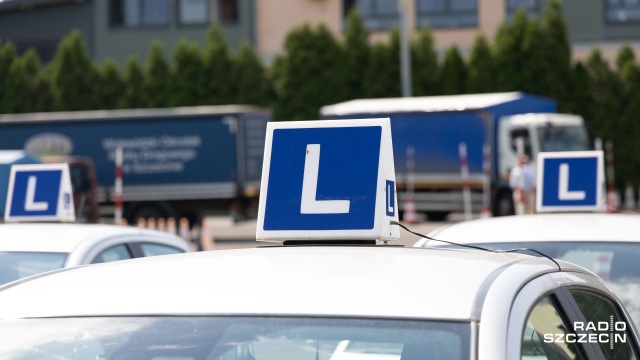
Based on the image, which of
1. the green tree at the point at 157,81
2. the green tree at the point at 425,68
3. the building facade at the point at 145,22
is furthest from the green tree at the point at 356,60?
the building facade at the point at 145,22

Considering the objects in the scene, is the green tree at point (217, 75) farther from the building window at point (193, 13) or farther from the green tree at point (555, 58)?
Answer: the green tree at point (555, 58)

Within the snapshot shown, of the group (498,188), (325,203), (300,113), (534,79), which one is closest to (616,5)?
(534,79)

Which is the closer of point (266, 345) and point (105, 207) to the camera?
point (266, 345)

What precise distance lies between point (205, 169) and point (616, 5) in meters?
17.5

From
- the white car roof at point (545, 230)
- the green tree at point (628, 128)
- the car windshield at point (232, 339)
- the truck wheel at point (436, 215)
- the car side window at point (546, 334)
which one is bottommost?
the truck wheel at point (436, 215)

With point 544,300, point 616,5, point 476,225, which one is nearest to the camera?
point 544,300

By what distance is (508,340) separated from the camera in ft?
8.74

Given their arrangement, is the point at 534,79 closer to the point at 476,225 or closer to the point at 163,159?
the point at 163,159

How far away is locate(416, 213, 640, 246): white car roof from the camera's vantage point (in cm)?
582

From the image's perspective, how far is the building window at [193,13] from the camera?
42688mm

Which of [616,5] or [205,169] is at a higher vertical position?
[616,5]

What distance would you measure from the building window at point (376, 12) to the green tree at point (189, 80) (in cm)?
594

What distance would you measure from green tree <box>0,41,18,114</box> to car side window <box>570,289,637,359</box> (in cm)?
3587

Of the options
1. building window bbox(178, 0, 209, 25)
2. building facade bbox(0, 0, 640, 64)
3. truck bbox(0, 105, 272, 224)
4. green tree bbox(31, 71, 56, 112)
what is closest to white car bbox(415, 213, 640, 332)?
truck bbox(0, 105, 272, 224)
